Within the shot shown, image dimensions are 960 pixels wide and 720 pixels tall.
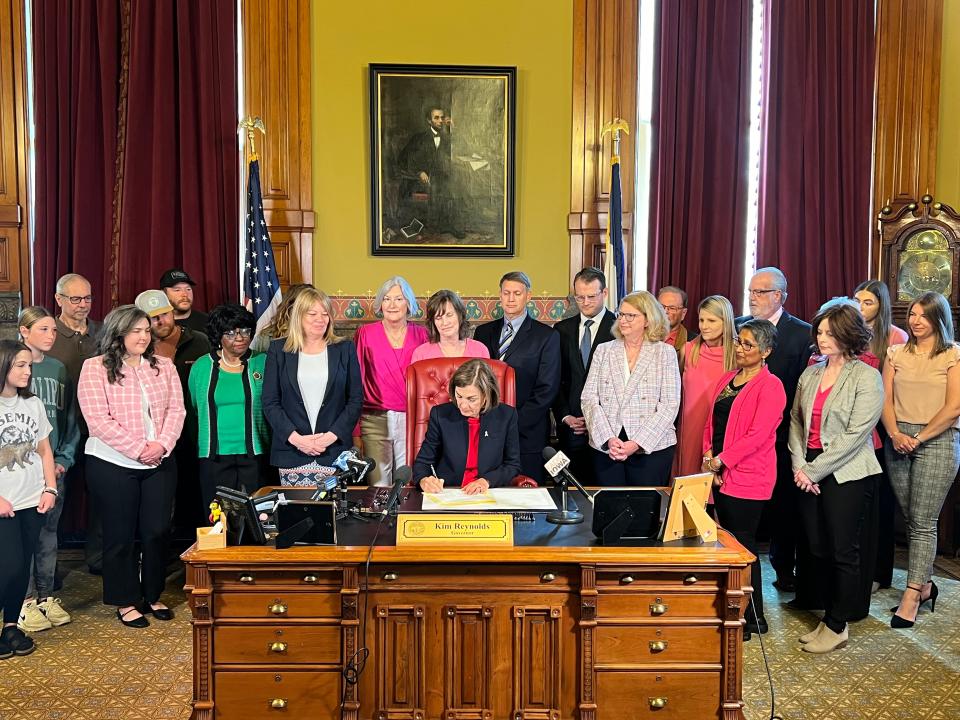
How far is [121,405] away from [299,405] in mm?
850

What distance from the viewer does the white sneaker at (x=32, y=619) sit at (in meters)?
4.30

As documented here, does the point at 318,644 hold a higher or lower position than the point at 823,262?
lower

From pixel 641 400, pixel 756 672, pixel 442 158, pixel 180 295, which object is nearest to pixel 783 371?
pixel 641 400

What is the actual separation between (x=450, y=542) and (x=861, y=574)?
2.53m

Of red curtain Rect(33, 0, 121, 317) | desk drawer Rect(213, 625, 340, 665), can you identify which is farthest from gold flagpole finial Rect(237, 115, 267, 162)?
desk drawer Rect(213, 625, 340, 665)

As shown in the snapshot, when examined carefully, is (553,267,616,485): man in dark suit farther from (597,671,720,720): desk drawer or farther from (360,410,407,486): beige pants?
(597,671,720,720): desk drawer

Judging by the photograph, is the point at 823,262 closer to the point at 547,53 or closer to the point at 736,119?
the point at 736,119

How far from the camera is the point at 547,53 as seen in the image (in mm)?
6199

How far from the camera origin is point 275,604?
9.67ft

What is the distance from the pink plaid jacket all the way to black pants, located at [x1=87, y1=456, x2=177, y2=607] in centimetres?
14

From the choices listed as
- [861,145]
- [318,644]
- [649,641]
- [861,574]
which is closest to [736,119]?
[861,145]

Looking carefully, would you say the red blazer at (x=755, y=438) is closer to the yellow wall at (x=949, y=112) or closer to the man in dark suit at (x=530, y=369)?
the man in dark suit at (x=530, y=369)

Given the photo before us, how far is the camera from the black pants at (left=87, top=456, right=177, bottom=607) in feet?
14.0

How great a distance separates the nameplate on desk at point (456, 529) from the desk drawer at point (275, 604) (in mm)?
326
